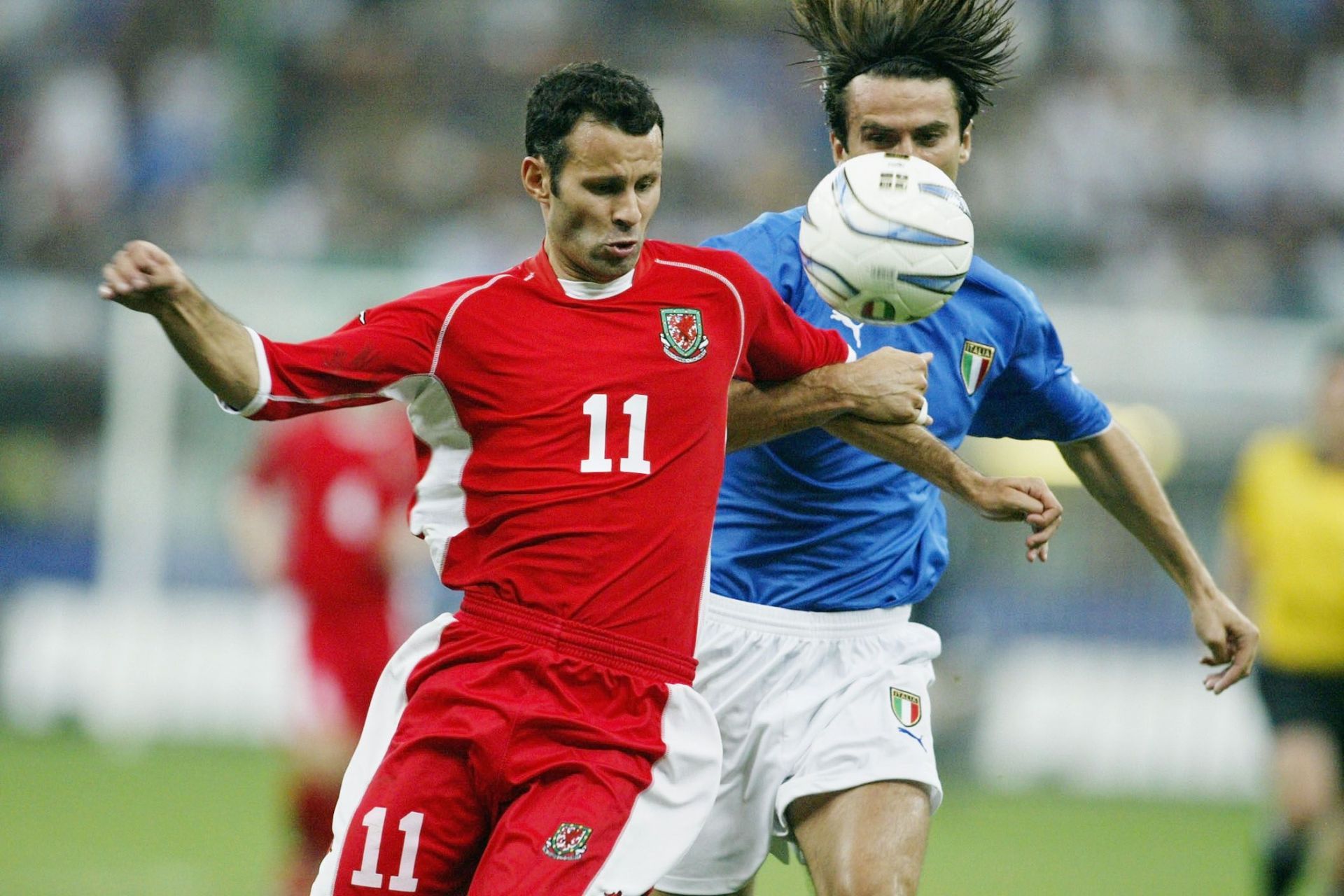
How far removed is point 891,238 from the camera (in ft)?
13.2

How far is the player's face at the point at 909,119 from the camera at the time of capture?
4.49 meters

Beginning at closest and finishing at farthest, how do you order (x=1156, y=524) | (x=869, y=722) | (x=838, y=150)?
1. (x=869, y=722)
2. (x=838, y=150)
3. (x=1156, y=524)

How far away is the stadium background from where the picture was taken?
505 inches

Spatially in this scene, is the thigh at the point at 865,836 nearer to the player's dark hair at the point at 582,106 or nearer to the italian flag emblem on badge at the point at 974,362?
the italian flag emblem on badge at the point at 974,362

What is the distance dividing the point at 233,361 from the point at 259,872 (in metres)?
5.87

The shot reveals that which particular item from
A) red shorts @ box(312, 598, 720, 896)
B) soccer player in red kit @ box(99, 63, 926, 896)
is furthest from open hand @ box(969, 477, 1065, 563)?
red shorts @ box(312, 598, 720, 896)

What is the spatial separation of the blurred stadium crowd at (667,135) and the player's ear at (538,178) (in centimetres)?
1018

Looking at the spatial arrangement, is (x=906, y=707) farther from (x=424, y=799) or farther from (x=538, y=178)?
(x=538, y=178)

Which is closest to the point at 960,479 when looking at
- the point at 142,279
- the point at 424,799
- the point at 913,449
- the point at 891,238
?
the point at 913,449

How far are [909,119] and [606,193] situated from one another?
100cm

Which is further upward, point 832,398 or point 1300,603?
point 832,398

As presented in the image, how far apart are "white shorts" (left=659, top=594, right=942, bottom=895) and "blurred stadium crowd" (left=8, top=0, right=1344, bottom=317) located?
32.1ft

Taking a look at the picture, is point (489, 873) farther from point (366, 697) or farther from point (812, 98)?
point (812, 98)

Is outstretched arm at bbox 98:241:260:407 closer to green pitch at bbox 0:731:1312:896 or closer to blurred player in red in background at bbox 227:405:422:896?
blurred player in red in background at bbox 227:405:422:896
